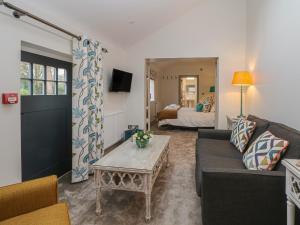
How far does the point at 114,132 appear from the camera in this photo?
4.76 metres

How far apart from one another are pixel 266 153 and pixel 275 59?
165cm

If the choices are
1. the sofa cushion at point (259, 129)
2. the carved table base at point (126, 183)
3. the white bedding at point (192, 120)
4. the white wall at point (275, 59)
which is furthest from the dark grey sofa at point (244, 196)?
the white bedding at point (192, 120)

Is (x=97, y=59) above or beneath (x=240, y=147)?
above

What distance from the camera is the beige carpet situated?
2018mm

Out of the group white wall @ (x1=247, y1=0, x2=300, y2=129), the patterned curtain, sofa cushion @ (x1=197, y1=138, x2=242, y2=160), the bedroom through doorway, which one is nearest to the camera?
white wall @ (x1=247, y1=0, x2=300, y2=129)

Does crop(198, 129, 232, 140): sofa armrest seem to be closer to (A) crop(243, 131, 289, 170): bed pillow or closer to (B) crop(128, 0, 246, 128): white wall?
(A) crop(243, 131, 289, 170): bed pillow

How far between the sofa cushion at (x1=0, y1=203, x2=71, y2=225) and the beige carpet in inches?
26.6

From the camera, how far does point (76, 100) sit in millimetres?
2885

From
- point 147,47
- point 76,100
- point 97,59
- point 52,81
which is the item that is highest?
point 147,47

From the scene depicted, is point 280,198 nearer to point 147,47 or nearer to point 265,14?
point 265,14

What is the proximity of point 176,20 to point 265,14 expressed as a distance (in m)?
2.07

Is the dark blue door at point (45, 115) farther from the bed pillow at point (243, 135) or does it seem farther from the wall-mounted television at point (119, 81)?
the bed pillow at point (243, 135)

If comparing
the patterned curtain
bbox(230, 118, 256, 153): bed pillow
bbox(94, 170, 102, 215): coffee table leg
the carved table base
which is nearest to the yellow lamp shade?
bbox(230, 118, 256, 153): bed pillow

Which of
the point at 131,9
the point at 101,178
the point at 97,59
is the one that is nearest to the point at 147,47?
the point at 131,9
